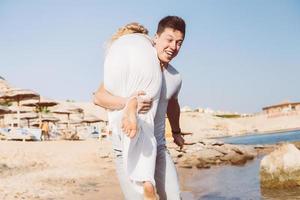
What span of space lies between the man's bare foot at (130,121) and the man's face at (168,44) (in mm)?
476

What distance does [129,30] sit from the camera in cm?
258

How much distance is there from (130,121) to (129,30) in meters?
0.74

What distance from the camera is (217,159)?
16.7 metres

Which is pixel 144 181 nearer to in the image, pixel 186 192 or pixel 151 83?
pixel 151 83

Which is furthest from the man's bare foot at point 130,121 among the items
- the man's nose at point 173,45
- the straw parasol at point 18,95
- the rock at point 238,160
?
the straw parasol at point 18,95

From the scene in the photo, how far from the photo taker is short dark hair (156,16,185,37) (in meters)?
2.52

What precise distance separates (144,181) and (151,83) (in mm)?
560

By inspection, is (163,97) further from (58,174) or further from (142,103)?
(58,174)

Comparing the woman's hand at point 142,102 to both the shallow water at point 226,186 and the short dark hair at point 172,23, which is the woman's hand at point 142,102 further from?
the shallow water at point 226,186

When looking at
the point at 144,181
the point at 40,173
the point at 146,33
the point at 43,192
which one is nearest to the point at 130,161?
the point at 144,181

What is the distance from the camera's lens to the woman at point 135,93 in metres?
2.20

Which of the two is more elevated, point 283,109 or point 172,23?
point 172,23

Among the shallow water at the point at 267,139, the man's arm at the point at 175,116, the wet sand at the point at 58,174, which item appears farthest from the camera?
the shallow water at the point at 267,139

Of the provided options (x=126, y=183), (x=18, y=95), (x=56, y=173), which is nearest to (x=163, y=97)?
(x=126, y=183)
